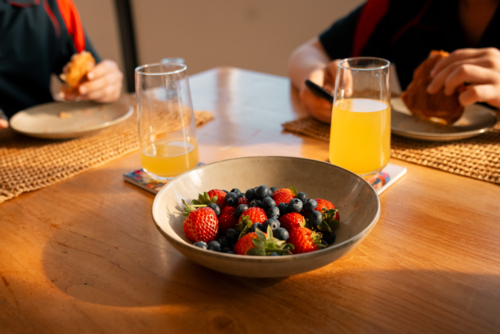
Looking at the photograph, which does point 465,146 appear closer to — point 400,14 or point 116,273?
point 400,14

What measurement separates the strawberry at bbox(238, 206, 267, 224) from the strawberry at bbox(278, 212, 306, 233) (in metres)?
0.03

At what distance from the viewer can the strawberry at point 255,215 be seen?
0.55 m

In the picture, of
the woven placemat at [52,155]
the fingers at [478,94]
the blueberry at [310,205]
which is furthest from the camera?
the fingers at [478,94]

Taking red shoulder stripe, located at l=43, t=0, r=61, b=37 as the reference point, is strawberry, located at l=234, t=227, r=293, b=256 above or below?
below

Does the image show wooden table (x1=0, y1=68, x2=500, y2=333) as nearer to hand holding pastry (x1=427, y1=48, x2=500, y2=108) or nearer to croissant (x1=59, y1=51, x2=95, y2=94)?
hand holding pastry (x1=427, y1=48, x2=500, y2=108)

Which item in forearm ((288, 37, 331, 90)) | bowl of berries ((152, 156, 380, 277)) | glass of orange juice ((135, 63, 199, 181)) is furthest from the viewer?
forearm ((288, 37, 331, 90))

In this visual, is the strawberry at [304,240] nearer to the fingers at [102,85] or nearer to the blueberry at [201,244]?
the blueberry at [201,244]

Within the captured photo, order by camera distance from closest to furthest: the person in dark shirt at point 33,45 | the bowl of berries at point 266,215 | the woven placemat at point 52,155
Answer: the bowl of berries at point 266,215, the woven placemat at point 52,155, the person in dark shirt at point 33,45

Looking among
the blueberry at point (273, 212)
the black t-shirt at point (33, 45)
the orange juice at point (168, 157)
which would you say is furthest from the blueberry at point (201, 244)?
the black t-shirt at point (33, 45)

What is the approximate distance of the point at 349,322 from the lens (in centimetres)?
47

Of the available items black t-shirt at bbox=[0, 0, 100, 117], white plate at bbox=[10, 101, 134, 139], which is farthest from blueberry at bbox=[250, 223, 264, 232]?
black t-shirt at bbox=[0, 0, 100, 117]

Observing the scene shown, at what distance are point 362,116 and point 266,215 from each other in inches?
12.3

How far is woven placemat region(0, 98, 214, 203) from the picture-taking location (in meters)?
0.84

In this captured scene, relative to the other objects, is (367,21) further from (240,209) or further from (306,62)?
(240,209)
